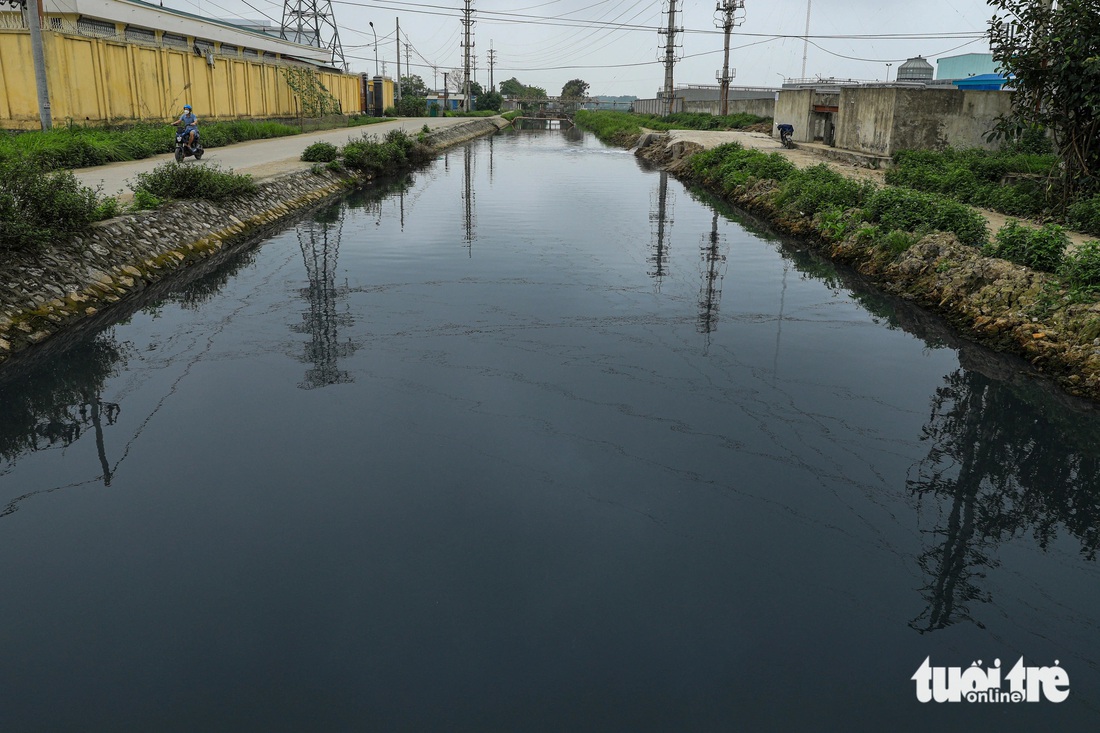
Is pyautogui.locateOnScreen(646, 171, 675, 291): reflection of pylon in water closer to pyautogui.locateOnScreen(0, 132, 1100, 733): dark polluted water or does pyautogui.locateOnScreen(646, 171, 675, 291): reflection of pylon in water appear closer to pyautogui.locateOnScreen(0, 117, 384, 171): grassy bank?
pyautogui.locateOnScreen(0, 132, 1100, 733): dark polluted water

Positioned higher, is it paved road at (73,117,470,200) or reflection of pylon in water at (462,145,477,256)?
paved road at (73,117,470,200)

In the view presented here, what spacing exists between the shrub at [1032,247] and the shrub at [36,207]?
13.7 m

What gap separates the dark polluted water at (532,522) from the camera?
487 centimetres

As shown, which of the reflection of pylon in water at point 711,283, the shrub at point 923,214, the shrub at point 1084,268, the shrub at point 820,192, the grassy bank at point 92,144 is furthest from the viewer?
the shrub at point 820,192

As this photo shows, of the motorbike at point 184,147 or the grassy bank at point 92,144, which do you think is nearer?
the grassy bank at point 92,144

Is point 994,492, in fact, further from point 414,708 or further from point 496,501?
point 414,708

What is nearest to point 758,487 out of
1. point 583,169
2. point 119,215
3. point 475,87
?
point 119,215

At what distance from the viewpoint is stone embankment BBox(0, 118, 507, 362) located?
→ 34.5 ft

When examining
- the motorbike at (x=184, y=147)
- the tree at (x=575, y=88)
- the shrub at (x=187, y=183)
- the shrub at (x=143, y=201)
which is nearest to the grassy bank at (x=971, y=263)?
the shrub at (x=187, y=183)

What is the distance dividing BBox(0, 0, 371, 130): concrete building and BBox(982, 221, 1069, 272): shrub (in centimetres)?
2365

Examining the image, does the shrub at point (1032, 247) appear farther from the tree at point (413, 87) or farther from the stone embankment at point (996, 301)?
the tree at point (413, 87)

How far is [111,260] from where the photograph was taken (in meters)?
12.9

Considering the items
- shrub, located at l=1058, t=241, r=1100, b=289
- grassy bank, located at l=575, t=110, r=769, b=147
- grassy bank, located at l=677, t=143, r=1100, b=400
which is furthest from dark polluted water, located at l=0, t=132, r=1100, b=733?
grassy bank, located at l=575, t=110, r=769, b=147

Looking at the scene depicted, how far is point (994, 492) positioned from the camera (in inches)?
297
